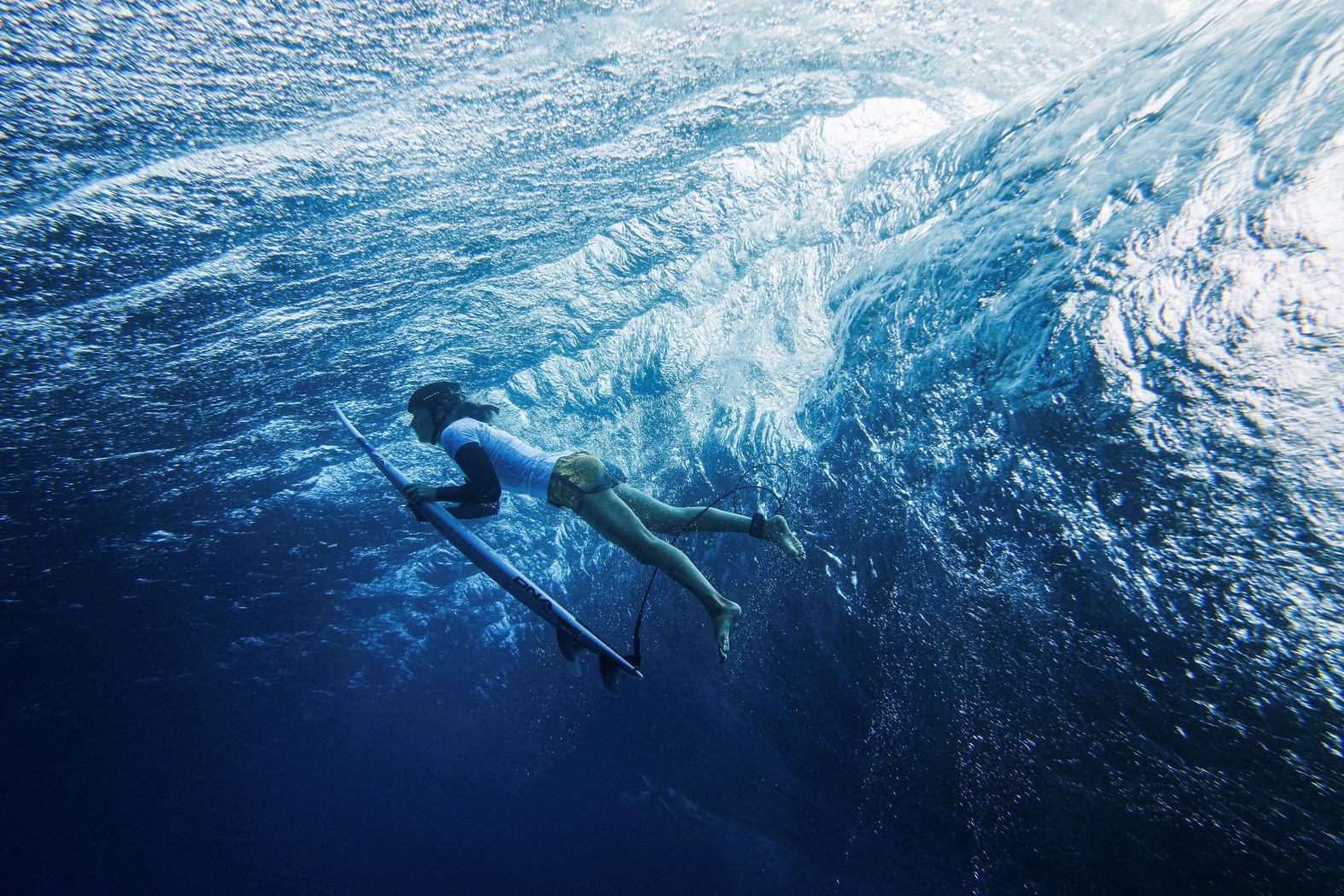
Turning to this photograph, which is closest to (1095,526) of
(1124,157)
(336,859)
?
(1124,157)

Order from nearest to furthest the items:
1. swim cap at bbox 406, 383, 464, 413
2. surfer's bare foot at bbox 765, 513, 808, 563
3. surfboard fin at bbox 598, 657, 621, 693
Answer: surfboard fin at bbox 598, 657, 621, 693 → surfer's bare foot at bbox 765, 513, 808, 563 → swim cap at bbox 406, 383, 464, 413

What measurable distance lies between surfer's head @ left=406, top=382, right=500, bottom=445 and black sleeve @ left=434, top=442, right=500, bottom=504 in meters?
0.71

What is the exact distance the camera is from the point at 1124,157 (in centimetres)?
354

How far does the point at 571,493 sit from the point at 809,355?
4007 millimetres

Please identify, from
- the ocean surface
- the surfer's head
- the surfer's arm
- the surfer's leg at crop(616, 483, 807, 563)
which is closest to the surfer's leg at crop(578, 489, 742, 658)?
the surfer's leg at crop(616, 483, 807, 563)

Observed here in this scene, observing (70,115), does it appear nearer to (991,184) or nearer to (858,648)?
(991,184)

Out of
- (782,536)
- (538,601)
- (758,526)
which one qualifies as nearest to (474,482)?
(538,601)

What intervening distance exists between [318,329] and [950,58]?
8.04m

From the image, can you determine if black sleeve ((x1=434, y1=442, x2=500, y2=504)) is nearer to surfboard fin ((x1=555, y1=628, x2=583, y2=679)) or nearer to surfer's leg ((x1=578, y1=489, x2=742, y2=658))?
surfer's leg ((x1=578, y1=489, x2=742, y2=658))

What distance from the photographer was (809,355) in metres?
6.26

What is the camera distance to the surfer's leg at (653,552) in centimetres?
308

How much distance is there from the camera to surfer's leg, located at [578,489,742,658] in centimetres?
308

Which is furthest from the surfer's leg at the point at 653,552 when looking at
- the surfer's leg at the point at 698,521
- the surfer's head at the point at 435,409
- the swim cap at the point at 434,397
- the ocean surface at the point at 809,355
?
the ocean surface at the point at 809,355

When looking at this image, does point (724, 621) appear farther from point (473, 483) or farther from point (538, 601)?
point (473, 483)
